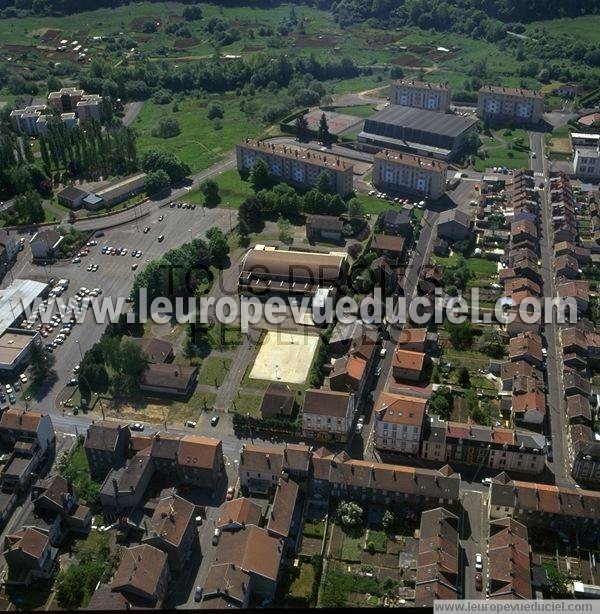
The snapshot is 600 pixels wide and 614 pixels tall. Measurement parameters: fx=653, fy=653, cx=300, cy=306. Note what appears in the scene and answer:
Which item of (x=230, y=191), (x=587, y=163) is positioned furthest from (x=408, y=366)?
(x=587, y=163)

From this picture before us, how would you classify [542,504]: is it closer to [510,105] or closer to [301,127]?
[301,127]

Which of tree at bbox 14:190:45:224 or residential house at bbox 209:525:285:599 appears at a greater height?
tree at bbox 14:190:45:224

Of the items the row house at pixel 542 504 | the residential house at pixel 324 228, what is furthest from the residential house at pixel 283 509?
the residential house at pixel 324 228

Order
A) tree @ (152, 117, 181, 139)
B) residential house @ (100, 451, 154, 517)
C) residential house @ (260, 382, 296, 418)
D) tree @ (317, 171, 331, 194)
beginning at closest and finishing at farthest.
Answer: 1. residential house @ (100, 451, 154, 517)
2. residential house @ (260, 382, 296, 418)
3. tree @ (317, 171, 331, 194)
4. tree @ (152, 117, 181, 139)

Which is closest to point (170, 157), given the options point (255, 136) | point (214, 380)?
point (255, 136)

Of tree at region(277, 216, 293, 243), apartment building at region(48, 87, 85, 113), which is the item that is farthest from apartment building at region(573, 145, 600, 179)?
apartment building at region(48, 87, 85, 113)

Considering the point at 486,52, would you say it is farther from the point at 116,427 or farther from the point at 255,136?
the point at 116,427

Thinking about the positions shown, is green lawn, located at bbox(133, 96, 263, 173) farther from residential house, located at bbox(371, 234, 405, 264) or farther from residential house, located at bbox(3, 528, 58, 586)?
residential house, located at bbox(3, 528, 58, 586)
